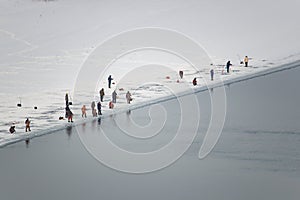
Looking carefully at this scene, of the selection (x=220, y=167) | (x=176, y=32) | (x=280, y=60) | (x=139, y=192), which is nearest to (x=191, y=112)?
(x=220, y=167)

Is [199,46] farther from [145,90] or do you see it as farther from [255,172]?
[255,172]

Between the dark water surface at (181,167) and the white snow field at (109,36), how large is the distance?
1301 millimetres

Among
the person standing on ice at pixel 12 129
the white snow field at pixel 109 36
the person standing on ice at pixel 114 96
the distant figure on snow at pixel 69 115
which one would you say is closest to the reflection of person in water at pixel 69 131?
the white snow field at pixel 109 36

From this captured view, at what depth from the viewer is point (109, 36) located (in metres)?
30.3

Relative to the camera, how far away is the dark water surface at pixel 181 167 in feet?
40.1

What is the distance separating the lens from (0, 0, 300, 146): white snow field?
1981cm

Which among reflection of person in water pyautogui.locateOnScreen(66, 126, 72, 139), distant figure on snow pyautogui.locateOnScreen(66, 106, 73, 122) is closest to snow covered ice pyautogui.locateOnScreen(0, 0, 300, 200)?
reflection of person in water pyautogui.locateOnScreen(66, 126, 72, 139)

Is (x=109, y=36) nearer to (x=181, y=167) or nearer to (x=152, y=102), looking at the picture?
(x=152, y=102)

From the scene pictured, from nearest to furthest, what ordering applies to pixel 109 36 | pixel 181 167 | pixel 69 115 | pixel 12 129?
1. pixel 181 167
2. pixel 12 129
3. pixel 69 115
4. pixel 109 36

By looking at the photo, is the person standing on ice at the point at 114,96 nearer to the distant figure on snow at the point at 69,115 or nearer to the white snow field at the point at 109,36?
the white snow field at the point at 109,36

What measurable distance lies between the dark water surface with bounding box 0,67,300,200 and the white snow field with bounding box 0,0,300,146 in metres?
1.30

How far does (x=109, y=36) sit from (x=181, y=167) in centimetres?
1732

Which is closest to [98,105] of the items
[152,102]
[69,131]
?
[152,102]

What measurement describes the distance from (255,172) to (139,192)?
2.51m
